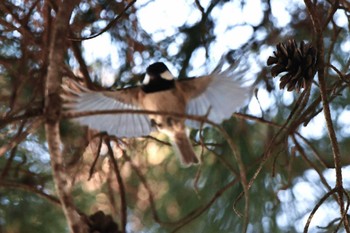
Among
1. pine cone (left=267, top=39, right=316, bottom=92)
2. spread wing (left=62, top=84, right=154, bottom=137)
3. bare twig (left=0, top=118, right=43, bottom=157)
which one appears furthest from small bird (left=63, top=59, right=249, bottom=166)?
bare twig (left=0, top=118, right=43, bottom=157)

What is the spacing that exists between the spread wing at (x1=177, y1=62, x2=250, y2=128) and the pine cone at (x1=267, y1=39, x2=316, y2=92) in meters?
0.14

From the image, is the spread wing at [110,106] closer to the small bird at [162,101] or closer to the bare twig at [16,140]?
the small bird at [162,101]

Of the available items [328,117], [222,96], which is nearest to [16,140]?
[328,117]

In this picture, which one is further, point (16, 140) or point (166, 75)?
point (166, 75)

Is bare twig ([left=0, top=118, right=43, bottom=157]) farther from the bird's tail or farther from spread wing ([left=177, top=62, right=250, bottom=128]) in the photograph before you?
the bird's tail

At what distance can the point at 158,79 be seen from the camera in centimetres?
127

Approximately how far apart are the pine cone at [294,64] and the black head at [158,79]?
0.99 ft

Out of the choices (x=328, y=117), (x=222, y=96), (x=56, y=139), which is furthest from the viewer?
(x=222, y=96)

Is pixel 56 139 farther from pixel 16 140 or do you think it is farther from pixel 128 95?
pixel 128 95

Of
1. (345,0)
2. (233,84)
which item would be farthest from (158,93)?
(345,0)

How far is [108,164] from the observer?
1.51 m

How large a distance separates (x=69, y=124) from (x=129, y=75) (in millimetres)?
186

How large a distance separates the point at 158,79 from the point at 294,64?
1.12 ft

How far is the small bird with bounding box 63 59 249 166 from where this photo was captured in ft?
4.04
